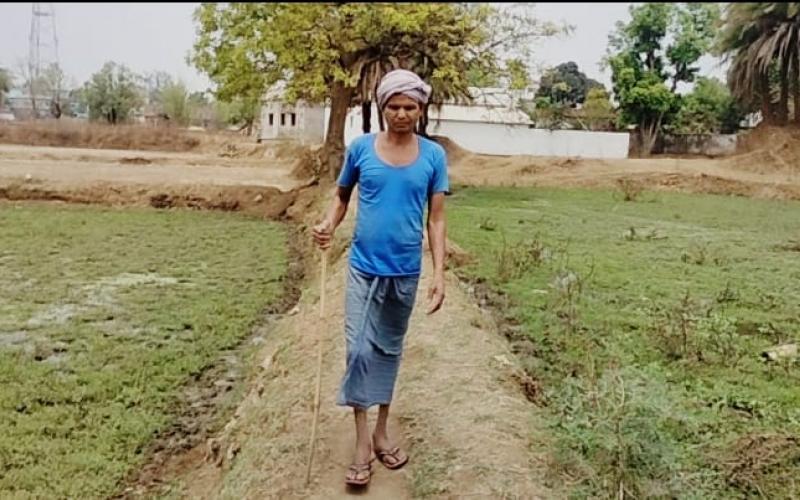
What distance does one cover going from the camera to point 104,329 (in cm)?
547

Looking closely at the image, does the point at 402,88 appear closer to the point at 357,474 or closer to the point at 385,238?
the point at 385,238

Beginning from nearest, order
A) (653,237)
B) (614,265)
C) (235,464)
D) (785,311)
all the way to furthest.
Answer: (235,464), (785,311), (614,265), (653,237)

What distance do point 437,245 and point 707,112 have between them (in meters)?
23.0

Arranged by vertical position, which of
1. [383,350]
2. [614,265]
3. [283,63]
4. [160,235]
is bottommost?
[160,235]

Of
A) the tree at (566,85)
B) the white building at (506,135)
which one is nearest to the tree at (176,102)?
the white building at (506,135)

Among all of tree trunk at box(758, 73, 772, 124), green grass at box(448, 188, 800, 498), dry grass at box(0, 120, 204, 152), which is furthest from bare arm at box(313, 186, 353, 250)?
tree trunk at box(758, 73, 772, 124)

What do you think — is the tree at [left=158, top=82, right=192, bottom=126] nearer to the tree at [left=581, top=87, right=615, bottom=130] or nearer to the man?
the tree at [left=581, top=87, right=615, bottom=130]

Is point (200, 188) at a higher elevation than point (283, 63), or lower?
lower

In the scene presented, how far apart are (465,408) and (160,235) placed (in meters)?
7.38

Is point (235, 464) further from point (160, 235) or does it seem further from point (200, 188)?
point (200, 188)

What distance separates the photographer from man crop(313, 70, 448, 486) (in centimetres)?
260

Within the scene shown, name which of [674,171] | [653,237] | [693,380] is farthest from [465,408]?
[674,171]

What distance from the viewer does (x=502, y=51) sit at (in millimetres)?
14109

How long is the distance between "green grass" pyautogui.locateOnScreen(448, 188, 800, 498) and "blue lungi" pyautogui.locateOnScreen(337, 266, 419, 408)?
687 mm
